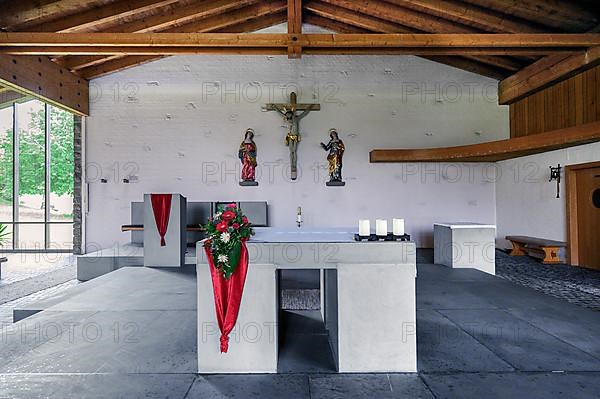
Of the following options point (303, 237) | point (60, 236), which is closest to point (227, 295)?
point (303, 237)

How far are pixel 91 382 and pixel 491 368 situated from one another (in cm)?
254

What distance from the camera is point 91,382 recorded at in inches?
102

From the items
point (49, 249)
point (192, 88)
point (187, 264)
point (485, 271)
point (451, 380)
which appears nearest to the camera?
point (451, 380)

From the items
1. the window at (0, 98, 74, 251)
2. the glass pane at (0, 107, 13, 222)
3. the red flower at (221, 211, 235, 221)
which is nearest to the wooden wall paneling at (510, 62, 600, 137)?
the red flower at (221, 211, 235, 221)

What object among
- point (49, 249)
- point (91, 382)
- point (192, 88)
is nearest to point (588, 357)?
point (91, 382)

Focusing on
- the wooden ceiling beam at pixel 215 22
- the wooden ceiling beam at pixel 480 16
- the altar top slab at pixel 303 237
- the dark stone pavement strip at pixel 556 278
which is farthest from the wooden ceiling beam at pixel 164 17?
the dark stone pavement strip at pixel 556 278

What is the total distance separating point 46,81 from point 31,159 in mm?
3716

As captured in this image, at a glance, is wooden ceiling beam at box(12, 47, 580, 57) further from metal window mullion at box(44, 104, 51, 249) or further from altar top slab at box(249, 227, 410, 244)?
metal window mullion at box(44, 104, 51, 249)

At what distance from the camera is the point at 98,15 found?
Answer: 6.39 metres

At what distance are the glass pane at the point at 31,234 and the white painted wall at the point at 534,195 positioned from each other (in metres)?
10.4

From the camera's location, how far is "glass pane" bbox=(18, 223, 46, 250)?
32.9 feet

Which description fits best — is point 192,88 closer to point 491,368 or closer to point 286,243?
point 286,243

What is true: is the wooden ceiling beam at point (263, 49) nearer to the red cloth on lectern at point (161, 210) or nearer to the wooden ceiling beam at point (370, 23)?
the wooden ceiling beam at point (370, 23)

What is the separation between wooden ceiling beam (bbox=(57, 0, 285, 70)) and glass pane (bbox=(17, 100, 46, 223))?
3.02m
